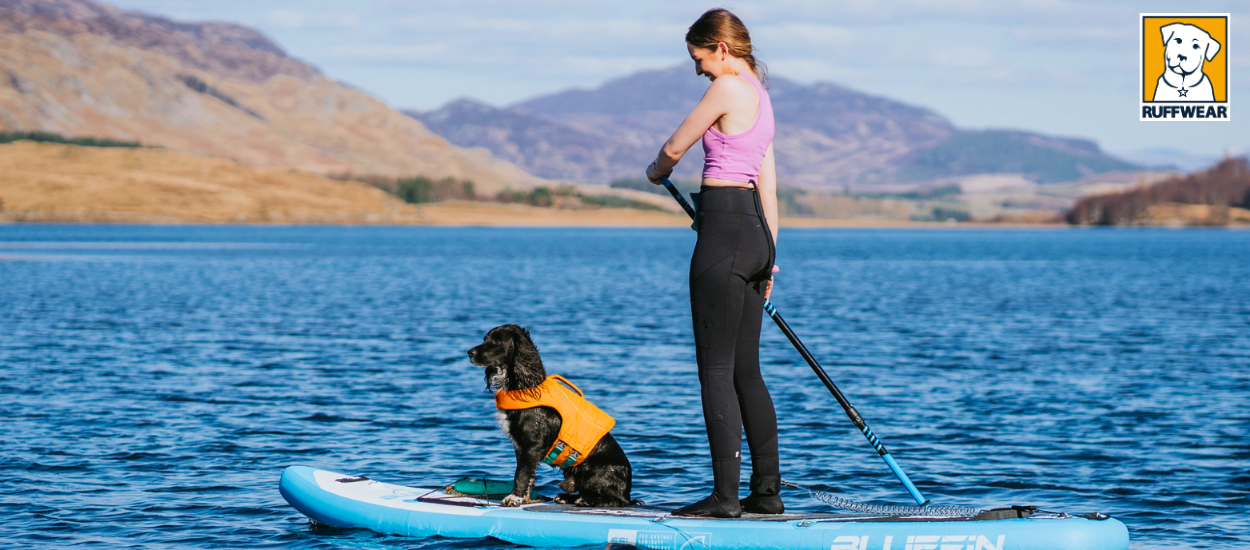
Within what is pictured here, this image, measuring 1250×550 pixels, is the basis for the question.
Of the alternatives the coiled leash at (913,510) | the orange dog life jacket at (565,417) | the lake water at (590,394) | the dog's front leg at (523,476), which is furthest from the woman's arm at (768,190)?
the lake water at (590,394)

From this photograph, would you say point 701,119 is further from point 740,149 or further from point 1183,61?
point 1183,61

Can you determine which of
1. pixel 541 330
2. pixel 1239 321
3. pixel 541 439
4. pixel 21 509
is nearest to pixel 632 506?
pixel 541 439

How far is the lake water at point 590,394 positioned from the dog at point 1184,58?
146ft

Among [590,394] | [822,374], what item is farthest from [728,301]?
[590,394]

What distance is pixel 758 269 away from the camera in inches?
309

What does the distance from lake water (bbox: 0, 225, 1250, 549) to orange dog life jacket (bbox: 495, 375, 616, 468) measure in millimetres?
902

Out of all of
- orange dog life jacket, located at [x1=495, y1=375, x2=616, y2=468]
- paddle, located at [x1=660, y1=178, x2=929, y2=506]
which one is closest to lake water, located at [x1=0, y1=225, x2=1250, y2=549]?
orange dog life jacket, located at [x1=495, y1=375, x2=616, y2=468]

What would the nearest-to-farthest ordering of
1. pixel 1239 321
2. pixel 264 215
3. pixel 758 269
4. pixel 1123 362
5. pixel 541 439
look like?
pixel 758 269 < pixel 541 439 < pixel 1123 362 < pixel 1239 321 < pixel 264 215

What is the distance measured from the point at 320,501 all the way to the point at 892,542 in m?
4.58

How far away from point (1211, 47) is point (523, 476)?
92.7m

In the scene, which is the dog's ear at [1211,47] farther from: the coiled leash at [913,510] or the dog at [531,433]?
the dog at [531,433]

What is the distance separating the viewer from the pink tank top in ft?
25.0

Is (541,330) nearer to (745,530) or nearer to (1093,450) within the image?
(1093,450)

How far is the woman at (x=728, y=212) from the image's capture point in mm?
7539
